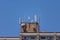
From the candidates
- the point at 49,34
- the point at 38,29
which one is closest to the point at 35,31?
the point at 38,29

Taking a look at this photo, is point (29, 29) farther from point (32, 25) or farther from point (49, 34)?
point (49, 34)

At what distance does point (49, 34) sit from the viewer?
6003cm

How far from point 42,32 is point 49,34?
239 cm

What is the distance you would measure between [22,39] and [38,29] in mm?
6254

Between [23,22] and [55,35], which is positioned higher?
[23,22]

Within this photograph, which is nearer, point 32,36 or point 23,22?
point 32,36

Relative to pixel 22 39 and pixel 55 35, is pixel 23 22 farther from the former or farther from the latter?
pixel 55 35

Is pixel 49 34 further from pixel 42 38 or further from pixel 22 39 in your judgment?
pixel 22 39

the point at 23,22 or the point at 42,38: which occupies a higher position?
the point at 23,22

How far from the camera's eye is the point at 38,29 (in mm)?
63625

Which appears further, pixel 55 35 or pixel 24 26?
pixel 24 26

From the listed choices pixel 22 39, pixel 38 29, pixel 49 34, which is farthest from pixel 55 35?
pixel 22 39

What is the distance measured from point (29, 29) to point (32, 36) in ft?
10.3

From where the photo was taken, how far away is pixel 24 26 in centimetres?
6469
